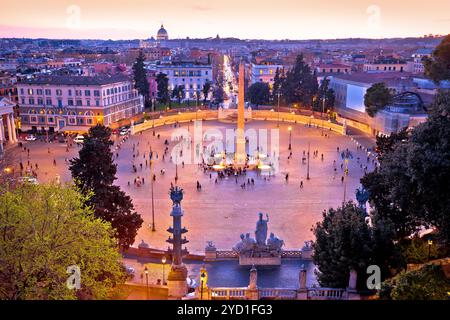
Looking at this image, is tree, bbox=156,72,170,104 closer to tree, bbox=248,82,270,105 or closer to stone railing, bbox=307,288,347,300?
tree, bbox=248,82,270,105

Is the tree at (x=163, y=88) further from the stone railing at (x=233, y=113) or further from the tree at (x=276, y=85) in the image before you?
the tree at (x=276, y=85)

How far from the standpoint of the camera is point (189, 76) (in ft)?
295

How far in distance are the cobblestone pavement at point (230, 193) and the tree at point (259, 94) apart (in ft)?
79.3

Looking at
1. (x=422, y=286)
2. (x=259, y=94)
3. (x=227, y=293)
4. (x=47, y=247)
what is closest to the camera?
(x=422, y=286)

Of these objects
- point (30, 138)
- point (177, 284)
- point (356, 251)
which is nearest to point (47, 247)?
point (177, 284)

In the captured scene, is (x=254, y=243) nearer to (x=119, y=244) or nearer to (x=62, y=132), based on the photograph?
(x=119, y=244)

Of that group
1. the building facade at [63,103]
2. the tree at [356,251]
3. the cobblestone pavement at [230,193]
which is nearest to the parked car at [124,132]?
the building facade at [63,103]

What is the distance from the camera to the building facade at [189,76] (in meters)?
89.6

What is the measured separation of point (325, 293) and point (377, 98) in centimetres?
4430

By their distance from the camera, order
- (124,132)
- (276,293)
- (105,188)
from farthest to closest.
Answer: (124,132) < (105,188) < (276,293)

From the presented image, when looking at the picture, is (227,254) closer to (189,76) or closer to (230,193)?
(230,193)

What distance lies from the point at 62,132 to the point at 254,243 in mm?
43451

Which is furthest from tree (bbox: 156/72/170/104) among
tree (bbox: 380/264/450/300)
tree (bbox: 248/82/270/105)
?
tree (bbox: 380/264/450/300)
